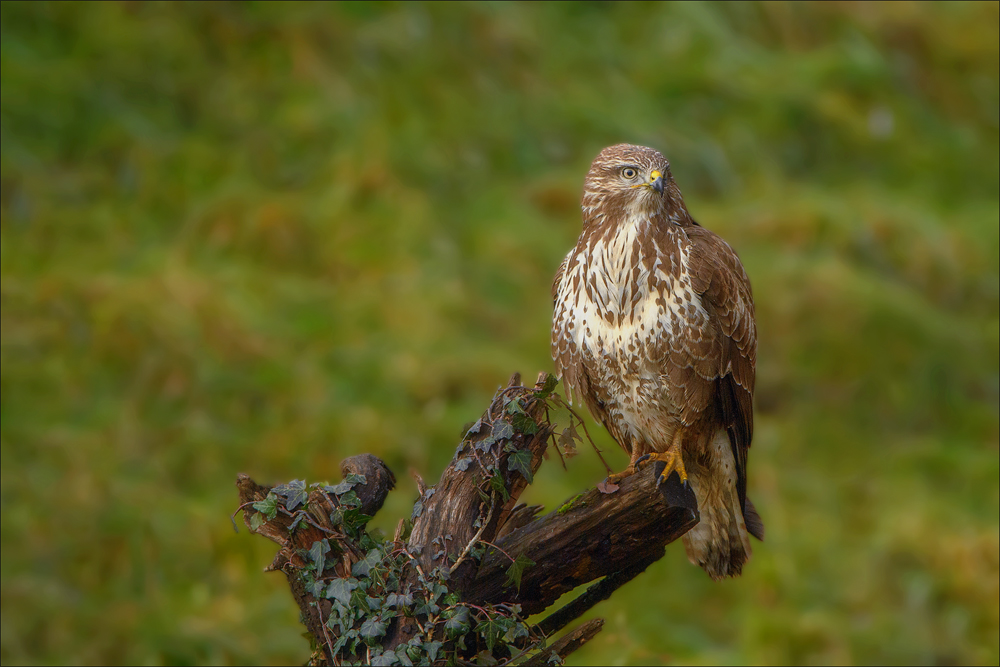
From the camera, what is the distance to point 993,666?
6.41 meters

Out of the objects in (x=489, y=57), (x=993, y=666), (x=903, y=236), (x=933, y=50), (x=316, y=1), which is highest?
(x=316, y=1)

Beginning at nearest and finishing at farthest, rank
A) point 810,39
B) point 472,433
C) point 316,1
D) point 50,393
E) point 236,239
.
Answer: point 472,433 → point 50,393 → point 236,239 → point 316,1 → point 810,39

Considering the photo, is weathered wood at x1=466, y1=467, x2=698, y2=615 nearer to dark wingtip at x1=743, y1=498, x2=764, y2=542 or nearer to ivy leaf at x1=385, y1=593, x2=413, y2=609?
ivy leaf at x1=385, y1=593, x2=413, y2=609

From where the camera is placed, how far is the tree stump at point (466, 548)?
10.4ft

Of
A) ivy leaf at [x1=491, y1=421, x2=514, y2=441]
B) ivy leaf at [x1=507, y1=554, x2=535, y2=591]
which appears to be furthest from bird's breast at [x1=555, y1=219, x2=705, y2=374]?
ivy leaf at [x1=507, y1=554, x2=535, y2=591]

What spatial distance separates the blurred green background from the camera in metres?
6.40

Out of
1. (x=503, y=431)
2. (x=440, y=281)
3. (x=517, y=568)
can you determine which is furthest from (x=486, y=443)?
(x=440, y=281)

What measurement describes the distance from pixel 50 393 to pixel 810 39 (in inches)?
290

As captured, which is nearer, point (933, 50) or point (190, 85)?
point (190, 85)

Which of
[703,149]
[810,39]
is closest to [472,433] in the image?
[703,149]

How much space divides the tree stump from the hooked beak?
0.79 metres

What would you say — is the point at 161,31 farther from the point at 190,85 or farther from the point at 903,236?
the point at 903,236

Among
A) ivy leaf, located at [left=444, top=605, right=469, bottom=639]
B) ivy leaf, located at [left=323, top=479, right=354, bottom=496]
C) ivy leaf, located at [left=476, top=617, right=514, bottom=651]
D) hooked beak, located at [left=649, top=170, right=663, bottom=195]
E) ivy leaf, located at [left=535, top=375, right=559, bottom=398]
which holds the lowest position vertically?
ivy leaf, located at [left=476, top=617, right=514, bottom=651]

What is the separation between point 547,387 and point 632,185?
0.85 metres
